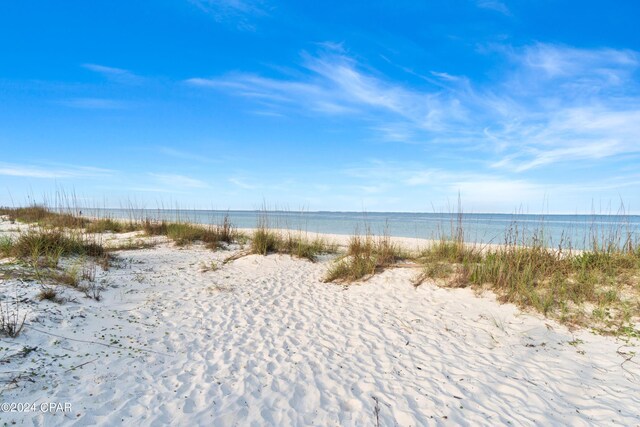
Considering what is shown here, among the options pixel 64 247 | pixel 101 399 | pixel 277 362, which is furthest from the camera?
pixel 64 247

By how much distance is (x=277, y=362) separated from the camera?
3.44 meters

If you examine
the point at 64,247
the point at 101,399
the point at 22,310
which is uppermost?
the point at 64,247

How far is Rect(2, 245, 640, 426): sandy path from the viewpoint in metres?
2.59

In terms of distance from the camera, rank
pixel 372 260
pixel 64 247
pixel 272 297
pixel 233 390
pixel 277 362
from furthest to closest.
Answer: pixel 372 260 → pixel 64 247 → pixel 272 297 → pixel 277 362 → pixel 233 390

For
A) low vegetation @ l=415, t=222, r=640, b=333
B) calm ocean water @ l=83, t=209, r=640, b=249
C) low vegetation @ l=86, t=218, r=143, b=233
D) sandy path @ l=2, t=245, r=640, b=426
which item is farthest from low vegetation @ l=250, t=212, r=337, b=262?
low vegetation @ l=86, t=218, r=143, b=233

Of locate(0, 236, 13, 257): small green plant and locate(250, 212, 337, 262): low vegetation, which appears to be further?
locate(250, 212, 337, 262): low vegetation

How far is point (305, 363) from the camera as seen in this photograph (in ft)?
11.3

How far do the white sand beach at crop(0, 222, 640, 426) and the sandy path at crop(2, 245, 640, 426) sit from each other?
2cm

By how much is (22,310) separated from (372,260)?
18.6 ft

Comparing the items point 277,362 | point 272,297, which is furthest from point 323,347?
point 272,297

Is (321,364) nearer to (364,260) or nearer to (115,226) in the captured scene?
(364,260)

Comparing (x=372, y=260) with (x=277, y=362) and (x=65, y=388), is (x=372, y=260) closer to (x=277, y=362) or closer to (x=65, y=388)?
(x=277, y=362)

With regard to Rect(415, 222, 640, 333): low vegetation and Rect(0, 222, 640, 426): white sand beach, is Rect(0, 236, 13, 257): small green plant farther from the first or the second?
Rect(415, 222, 640, 333): low vegetation

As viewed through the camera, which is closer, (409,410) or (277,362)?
(409,410)
